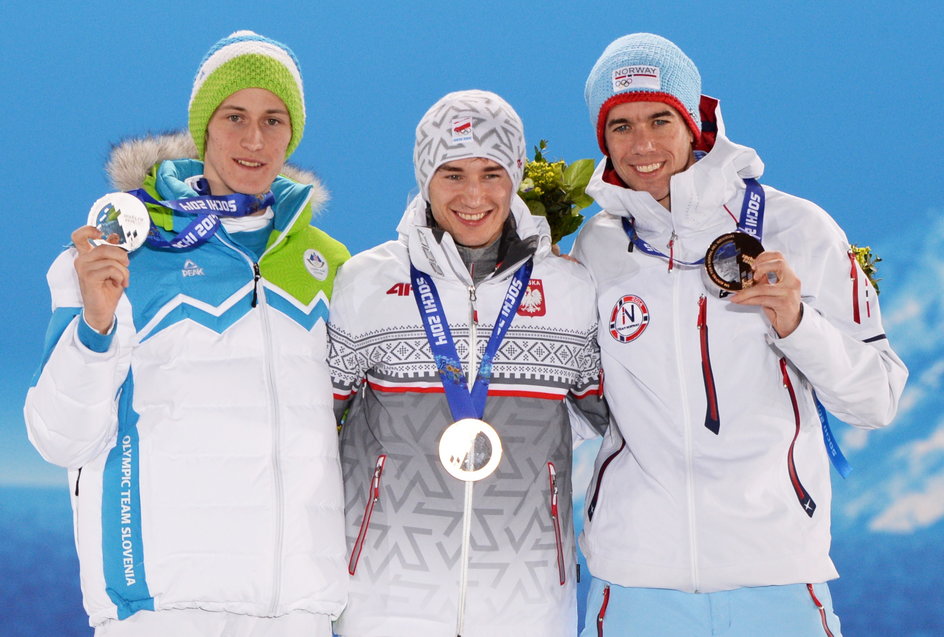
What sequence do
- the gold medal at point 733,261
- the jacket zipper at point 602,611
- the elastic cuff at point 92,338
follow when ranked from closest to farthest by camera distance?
1. the elastic cuff at point 92,338
2. the gold medal at point 733,261
3. the jacket zipper at point 602,611

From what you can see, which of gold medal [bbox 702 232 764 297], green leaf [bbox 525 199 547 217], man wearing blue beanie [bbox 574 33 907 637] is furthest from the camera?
green leaf [bbox 525 199 547 217]

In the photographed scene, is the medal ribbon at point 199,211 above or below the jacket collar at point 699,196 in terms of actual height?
below

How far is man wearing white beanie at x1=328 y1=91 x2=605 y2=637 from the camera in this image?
2271 mm

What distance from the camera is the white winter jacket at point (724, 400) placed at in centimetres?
224

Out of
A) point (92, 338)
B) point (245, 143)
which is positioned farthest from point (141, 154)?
Answer: point (92, 338)

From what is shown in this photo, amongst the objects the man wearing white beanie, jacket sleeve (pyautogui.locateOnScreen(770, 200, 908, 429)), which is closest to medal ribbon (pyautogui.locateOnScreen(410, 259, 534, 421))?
the man wearing white beanie

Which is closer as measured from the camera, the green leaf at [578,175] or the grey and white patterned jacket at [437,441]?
the grey and white patterned jacket at [437,441]

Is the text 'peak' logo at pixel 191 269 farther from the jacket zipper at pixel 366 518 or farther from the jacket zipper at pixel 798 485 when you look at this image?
the jacket zipper at pixel 798 485

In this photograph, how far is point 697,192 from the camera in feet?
7.72


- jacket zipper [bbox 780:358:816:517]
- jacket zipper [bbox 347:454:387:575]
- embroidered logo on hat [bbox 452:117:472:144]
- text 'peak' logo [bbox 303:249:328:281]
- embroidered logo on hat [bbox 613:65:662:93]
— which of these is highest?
embroidered logo on hat [bbox 613:65:662:93]

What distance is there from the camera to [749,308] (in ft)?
7.62

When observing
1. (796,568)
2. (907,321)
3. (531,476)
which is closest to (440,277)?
(531,476)

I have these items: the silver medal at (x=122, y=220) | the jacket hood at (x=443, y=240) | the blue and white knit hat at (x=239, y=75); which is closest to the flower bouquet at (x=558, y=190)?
the jacket hood at (x=443, y=240)

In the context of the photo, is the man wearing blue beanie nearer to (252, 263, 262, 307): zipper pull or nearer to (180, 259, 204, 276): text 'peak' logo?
(252, 263, 262, 307): zipper pull
